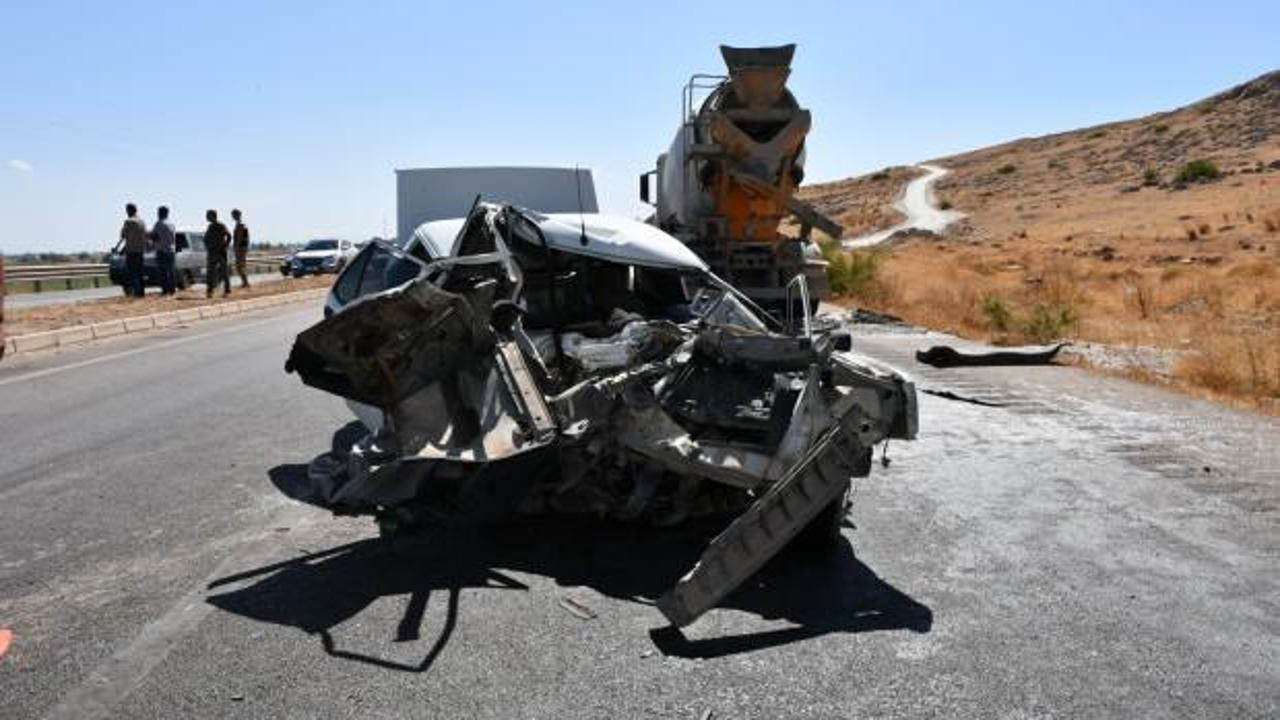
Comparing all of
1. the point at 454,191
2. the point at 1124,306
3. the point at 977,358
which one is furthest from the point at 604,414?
the point at 1124,306

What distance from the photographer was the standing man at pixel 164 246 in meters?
24.2

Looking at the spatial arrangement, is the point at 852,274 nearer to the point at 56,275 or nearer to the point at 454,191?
the point at 454,191

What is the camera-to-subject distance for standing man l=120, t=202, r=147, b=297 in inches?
925

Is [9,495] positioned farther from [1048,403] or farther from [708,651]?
[1048,403]

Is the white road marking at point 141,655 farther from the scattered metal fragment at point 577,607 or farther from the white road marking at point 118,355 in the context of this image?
the white road marking at point 118,355

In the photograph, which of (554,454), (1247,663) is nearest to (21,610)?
(554,454)

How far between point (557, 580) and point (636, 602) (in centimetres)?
43

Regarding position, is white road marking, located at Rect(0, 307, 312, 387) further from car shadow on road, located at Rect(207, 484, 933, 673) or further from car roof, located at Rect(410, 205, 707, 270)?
car shadow on road, located at Rect(207, 484, 933, 673)

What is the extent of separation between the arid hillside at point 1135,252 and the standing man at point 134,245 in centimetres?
1587

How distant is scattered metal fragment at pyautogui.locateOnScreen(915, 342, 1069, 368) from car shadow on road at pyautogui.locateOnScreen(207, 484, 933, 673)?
776cm

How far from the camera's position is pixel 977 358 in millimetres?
12742

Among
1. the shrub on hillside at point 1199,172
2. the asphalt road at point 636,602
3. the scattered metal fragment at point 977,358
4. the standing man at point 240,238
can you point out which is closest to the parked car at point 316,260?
the standing man at point 240,238

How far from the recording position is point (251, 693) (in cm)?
356

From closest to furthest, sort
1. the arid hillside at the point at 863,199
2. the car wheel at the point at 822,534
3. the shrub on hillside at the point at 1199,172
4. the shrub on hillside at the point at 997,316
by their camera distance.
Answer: the car wheel at the point at 822,534 → the shrub on hillside at the point at 997,316 → the shrub on hillside at the point at 1199,172 → the arid hillside at the point at 863,199
